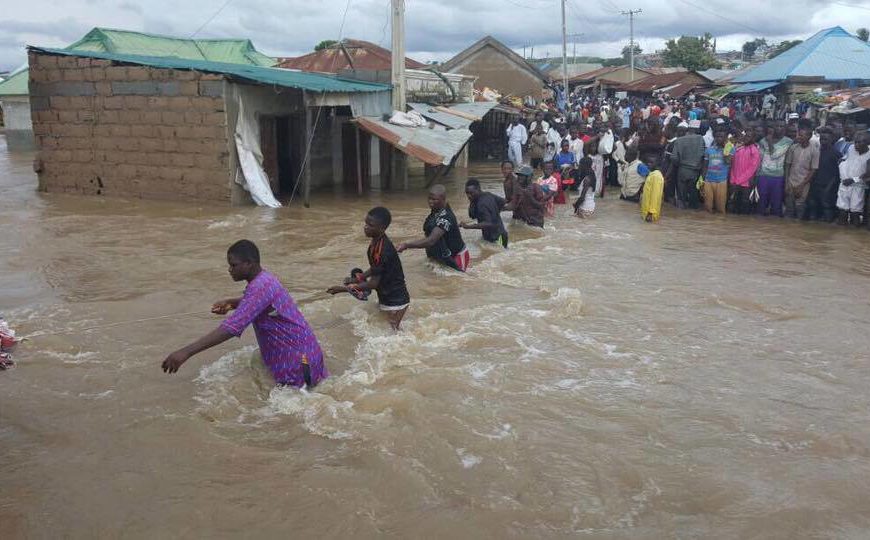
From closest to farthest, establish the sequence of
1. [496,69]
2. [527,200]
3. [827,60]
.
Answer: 1. [527,200]
2. [827,60]
3. [496,69]

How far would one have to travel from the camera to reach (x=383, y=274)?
18.7 ft

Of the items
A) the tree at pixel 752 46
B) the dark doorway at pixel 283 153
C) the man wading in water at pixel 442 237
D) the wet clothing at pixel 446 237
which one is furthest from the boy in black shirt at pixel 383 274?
the tree at pixel 752 46

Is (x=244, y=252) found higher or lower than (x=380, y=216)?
lower

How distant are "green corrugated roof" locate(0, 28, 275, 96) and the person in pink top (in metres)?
17.8

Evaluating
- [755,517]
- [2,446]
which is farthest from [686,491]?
[2,446]

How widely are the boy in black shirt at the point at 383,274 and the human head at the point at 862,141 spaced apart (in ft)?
26.7

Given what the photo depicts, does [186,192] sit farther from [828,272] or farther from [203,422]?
[828,272]

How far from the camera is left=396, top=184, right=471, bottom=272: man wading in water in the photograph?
6.85m

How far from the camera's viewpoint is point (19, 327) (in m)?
6.23

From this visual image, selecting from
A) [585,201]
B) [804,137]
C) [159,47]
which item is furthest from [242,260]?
[159,47]

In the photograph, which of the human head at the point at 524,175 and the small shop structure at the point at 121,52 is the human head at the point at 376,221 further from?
the small shop structure at the point at 121,52

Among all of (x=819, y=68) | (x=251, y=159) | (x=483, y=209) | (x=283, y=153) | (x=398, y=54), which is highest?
(x=819, y=68)

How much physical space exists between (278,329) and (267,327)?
0.07 m

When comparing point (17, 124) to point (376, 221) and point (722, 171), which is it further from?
point (376, 221)
